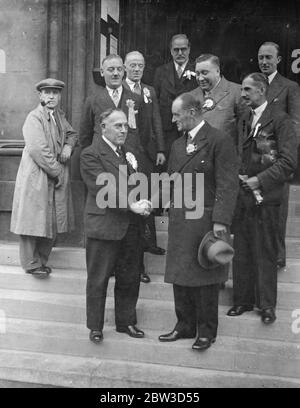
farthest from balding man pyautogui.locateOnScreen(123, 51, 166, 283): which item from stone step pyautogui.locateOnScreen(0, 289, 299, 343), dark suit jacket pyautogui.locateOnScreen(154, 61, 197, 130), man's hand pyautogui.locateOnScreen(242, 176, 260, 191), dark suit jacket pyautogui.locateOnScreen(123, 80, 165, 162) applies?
man's hand pyautogui.locateOnScreen(242, 176, 260, 191)

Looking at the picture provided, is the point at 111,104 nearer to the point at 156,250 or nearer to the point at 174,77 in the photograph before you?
the point at 174,77

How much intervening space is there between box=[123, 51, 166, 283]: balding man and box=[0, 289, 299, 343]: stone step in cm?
47

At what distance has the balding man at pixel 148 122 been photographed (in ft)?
16.4

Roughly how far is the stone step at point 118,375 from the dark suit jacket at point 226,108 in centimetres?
186

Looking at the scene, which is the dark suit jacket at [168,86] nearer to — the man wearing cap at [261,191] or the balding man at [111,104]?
the balding man at [111,104]

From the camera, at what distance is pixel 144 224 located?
4.47 metres

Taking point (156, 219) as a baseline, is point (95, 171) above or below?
above

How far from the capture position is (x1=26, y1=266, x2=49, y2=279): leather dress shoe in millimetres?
5055

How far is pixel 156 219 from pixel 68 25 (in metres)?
2.16

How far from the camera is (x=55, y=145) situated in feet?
17.1

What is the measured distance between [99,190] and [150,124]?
115 centimetres

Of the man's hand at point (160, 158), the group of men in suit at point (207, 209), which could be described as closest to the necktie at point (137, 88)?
the man's hand at point (160, 158)

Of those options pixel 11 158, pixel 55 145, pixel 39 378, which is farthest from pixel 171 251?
pixel 11 158

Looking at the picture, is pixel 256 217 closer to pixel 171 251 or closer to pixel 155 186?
pixel 171 251
